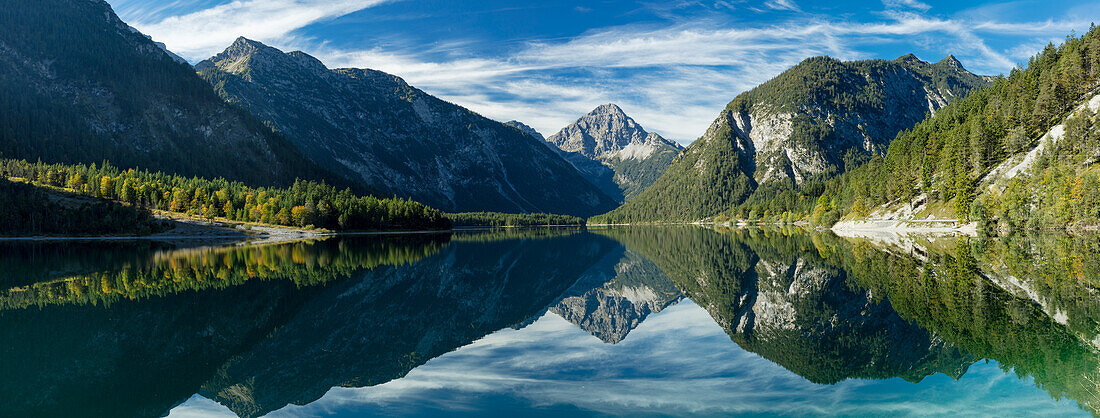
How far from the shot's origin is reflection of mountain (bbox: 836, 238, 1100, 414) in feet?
43.0

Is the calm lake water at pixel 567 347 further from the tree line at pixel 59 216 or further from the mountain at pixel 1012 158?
the tree line at pixel 59 216

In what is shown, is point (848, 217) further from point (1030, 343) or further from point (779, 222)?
point (1030, 343)

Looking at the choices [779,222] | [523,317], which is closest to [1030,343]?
[523,317]

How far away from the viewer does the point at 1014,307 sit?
20.0 m

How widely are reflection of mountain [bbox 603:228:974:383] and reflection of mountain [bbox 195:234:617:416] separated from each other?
1045 centimetres

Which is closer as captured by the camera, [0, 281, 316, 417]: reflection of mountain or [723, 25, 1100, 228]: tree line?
[0, 281, 316, 417]: reflection of mountain

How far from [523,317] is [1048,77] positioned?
11111cm

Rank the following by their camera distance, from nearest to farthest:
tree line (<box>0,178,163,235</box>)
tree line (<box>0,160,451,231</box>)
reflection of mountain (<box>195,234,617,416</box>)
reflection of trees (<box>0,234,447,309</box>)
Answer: reflection of mountain (<box>195,234,617,416</box>) → reflection of trees (<box>0,234,447,309</box>) → tree line (<box>0,178,163,235</box>) → tree line (<box>0,160,451,231</box>)

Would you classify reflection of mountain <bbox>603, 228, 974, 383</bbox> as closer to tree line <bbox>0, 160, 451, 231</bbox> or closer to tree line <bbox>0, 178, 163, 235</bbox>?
tree line <bbox>0, 178, 163, 235</bbox>

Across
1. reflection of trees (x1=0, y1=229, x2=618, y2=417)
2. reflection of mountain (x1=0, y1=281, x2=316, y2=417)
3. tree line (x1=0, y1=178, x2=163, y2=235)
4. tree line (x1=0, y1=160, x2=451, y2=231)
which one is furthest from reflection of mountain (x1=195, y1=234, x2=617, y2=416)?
tree line (x1=0, y1=160, x2=451, y2=231)

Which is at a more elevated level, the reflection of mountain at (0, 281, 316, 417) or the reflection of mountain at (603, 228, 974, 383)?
the reflection of mountain at (603, 228, 974, 383)

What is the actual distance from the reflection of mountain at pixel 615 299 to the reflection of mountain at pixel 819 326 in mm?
2418

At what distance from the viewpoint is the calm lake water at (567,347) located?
485 inches

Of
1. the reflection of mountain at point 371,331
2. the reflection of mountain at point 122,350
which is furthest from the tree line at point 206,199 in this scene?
the reflection of mountain at point 122,350
